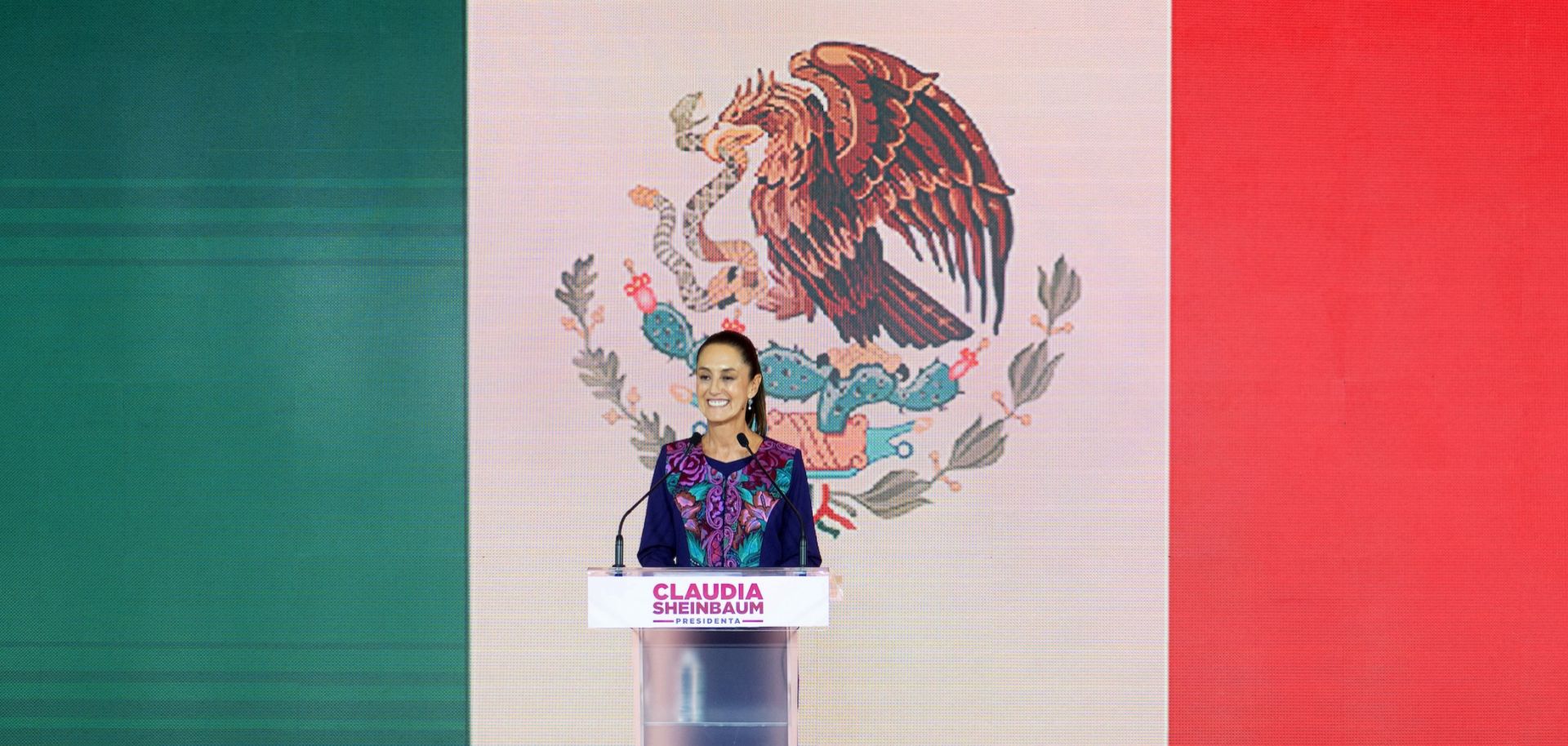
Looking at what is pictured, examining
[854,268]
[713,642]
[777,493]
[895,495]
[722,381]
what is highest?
[854,268]

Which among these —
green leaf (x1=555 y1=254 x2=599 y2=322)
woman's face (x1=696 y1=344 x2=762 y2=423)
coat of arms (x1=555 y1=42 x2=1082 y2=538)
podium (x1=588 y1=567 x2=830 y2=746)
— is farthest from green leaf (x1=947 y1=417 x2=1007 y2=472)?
podium (x1=588 y1=567 x2=830 y2=746)

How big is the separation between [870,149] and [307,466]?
1917mm

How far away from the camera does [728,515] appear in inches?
117

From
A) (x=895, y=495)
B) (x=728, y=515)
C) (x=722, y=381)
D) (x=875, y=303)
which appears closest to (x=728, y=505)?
(x=728, y=515)

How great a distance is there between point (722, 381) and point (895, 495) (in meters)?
1.03

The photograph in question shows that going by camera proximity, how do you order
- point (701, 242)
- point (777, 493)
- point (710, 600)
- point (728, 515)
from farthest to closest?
1. point (701, 242)
2. point (728, 515)
3. point (777, 493)
4. point (710, 600)

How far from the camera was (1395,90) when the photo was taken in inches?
151

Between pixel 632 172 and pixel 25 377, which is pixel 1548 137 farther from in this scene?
pixel 25 377

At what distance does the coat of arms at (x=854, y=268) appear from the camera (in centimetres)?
379

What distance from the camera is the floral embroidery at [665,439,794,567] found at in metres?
2.97

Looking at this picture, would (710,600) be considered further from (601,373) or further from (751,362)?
(601,373)

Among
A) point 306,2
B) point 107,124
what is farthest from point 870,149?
point 107,124

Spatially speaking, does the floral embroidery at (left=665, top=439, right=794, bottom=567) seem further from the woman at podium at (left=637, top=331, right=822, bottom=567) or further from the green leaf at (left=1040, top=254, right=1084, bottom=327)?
the green leaf at (left=1040, top=254, right=1084, bottom=327)

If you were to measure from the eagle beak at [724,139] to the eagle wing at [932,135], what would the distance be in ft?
0.72
